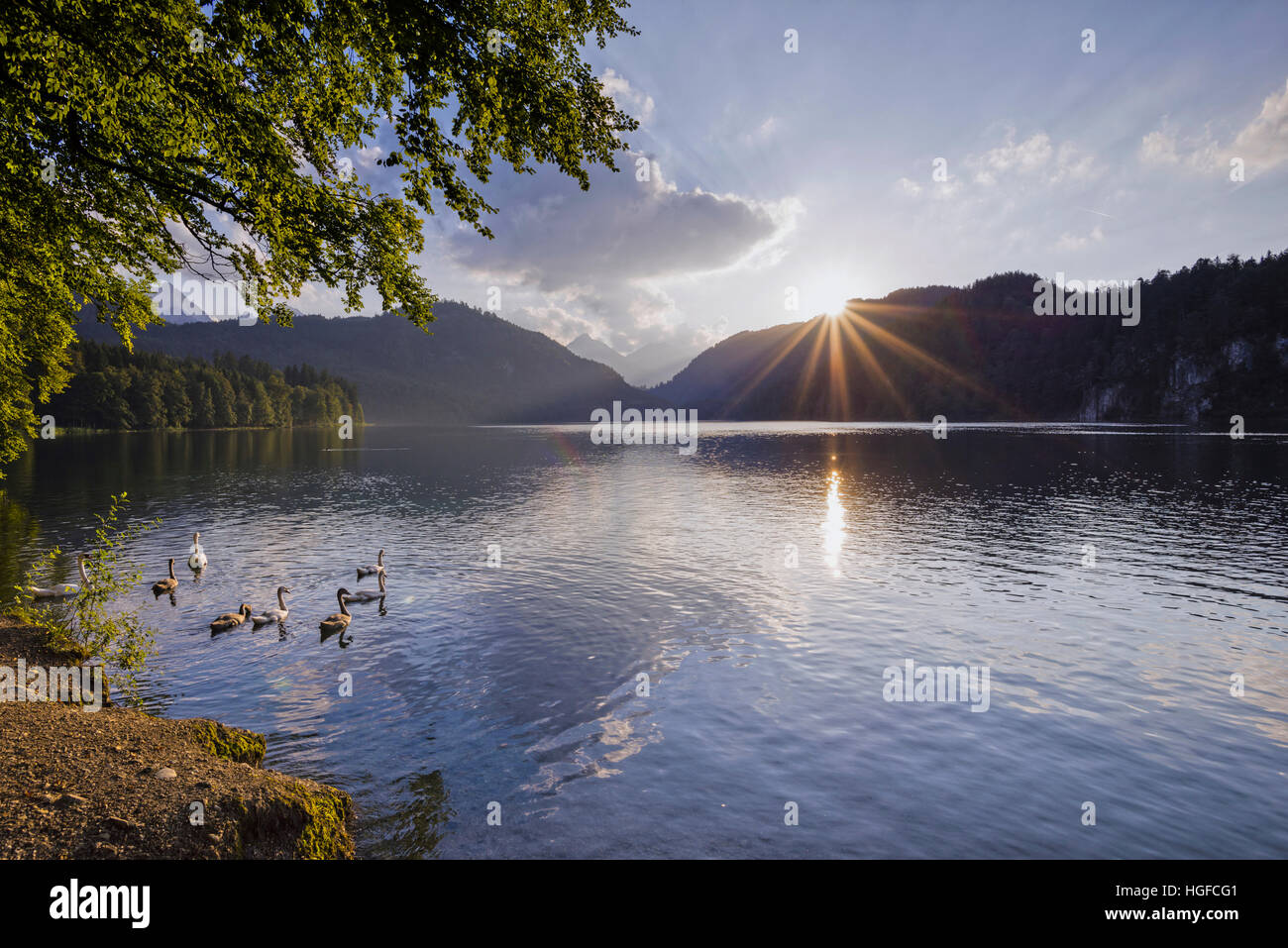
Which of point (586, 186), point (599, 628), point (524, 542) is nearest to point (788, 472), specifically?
point (524, 542)


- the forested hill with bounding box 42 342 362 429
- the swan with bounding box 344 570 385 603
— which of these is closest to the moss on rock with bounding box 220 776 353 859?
the swan with bounding box 344 570 385 603

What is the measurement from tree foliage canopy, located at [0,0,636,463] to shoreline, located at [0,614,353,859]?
986 cm

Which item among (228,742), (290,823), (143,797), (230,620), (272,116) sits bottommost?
(230,620)

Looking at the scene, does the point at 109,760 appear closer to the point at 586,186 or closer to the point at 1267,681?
the point at 586,186

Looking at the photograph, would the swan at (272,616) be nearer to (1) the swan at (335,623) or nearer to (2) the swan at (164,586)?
(1) the swan at (335,623)

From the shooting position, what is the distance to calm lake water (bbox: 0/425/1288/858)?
38.2 ft

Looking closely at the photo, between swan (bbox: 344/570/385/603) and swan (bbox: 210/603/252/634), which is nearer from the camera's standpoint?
swan (bbox: 210/603/252/634)

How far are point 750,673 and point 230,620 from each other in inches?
732

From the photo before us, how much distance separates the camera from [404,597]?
2647 cm

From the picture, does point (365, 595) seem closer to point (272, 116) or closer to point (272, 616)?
point (272, 616)

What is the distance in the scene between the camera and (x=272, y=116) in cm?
1230

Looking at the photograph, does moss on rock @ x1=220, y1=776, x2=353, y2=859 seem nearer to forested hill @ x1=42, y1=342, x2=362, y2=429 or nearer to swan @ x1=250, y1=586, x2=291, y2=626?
swan @ x1=250, y1=586, x2=291, y2=626

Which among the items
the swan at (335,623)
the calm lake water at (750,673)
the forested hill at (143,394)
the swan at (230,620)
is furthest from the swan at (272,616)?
the forested hill at (143,394)

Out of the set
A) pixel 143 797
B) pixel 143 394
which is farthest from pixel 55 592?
pixel 143 394
